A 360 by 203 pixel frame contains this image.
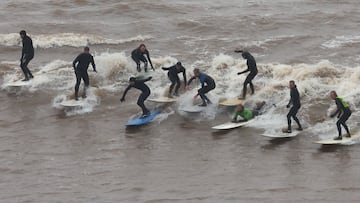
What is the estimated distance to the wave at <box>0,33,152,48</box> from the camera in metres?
26.0

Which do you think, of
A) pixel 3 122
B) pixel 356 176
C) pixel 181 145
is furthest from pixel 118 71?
pixel 356 176

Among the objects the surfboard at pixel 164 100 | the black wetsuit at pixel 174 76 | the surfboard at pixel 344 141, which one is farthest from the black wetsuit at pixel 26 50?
the surfboard at pixel 344 141

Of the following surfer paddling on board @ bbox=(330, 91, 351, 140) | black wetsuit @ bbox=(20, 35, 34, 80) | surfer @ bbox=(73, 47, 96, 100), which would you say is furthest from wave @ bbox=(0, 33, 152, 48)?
surfer paddling on board @ bbox=(330, 91, 351, 140)

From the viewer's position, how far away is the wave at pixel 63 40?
2600cm

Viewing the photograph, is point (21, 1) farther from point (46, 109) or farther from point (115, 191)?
point (115, 191)

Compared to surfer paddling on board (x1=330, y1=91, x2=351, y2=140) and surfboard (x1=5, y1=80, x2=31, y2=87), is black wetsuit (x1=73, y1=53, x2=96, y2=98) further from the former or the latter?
surfer paddling on board (x1=330, y1=91, x2=351, y2=140)

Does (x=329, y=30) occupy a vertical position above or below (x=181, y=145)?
above

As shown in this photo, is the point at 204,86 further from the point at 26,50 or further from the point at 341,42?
the point at 341,42

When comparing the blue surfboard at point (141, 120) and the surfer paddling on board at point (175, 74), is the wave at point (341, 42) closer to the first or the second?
the surfer paddling on board at point (175, 74)

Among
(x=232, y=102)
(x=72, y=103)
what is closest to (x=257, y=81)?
(x=232, y=102)

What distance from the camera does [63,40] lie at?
2641 cm

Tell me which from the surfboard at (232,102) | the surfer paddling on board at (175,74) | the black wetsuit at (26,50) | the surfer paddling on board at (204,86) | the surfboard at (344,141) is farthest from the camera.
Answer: the black wetsuit at (26,50)

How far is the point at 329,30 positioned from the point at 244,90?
11421mm

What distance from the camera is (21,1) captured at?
35562 millimetres
